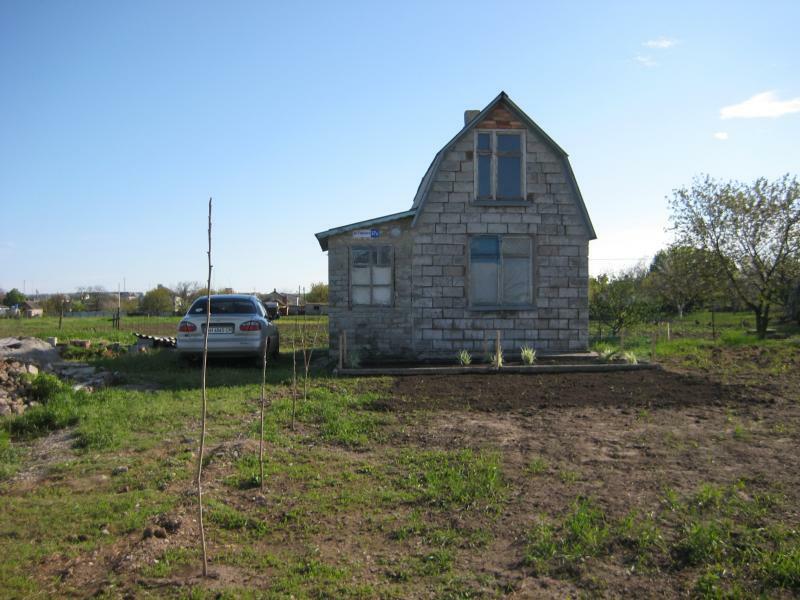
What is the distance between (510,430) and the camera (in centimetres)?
771

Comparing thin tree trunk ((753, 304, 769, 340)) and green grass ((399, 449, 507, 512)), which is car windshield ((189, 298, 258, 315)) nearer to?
green grass ((399, 449, 507, 512))

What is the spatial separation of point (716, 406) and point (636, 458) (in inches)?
145

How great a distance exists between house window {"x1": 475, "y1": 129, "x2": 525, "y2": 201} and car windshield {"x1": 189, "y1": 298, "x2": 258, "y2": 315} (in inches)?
237

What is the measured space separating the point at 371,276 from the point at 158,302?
3476 cm

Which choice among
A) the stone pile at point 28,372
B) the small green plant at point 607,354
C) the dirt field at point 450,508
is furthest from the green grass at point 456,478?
the small green plant at point 607,354

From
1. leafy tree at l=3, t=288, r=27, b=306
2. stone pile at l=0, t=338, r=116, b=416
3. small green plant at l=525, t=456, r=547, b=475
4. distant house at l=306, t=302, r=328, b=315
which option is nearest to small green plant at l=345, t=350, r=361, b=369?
distant house at l=306, t=302, r=328, b=315

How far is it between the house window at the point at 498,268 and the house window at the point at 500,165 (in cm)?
107

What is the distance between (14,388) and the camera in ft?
30.4

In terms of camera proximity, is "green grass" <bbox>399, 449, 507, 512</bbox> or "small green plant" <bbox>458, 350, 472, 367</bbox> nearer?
"green grass" <bbox>399, 449, 507, 512</bbox>

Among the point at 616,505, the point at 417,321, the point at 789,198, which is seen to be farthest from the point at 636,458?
the point at 789,198

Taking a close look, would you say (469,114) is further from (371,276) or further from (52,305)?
(52,305)

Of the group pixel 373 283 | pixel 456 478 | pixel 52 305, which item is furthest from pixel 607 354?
pixel 52 305

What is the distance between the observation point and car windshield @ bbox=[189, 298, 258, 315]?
13.2m

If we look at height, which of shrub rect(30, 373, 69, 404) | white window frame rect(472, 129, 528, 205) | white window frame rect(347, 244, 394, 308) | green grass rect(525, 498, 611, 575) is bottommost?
green grass rect(525, 498, 611, 575)
